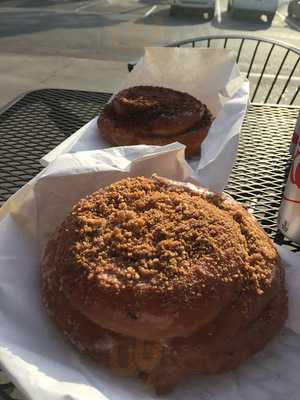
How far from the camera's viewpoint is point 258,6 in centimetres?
1427

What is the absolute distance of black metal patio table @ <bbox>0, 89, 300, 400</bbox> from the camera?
1993 millimetres

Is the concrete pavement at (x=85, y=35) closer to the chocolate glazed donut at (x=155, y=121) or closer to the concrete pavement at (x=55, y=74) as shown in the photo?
the concrete pavement at (x=55, y=74)

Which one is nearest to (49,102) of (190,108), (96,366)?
(190,108)

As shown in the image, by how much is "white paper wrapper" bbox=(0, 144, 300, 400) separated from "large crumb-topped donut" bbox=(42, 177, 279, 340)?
0.35 ft

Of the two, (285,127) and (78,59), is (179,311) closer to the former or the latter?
(285,127)

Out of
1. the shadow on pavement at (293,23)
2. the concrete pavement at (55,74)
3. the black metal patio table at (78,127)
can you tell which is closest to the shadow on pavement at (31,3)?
the shadow on pavement at (293,23)

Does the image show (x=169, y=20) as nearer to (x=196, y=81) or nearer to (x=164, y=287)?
(x=196, y=81)

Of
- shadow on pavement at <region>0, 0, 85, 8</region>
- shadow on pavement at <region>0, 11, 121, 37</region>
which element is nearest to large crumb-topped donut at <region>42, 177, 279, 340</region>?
shadow on pavement at <region>0, 11, 121, 37</region>

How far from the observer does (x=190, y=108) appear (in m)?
2.25

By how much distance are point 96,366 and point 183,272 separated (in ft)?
1.00

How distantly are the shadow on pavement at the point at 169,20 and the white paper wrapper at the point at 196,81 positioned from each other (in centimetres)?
1081

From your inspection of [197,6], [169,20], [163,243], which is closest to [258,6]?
[197,6]

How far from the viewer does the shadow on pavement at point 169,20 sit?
508 inches

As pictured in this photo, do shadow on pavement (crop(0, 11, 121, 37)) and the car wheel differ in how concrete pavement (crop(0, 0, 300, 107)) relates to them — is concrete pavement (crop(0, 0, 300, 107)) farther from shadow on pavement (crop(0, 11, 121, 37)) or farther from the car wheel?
the car wheel
